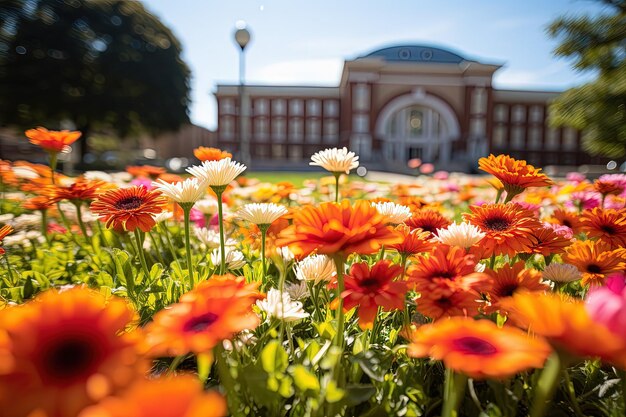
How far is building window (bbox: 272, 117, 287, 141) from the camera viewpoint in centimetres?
3434

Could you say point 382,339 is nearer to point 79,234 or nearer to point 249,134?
point 79,234

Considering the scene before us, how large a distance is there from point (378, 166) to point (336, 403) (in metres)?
25.9

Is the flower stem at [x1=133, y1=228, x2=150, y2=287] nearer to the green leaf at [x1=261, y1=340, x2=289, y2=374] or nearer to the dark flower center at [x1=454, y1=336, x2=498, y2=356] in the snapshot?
the green leaf at [x1=261, y1=340, x2=289, y2=374]

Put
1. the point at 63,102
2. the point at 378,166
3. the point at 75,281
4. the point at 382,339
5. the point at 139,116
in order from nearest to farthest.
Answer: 1. the point at 382,339
2. the point at 75,281
3. the point at 63,102
4. the point at 139,116
5. the point at 378,166

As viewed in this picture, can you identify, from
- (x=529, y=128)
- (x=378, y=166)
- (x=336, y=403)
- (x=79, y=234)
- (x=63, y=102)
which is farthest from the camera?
(x=529, y=128)

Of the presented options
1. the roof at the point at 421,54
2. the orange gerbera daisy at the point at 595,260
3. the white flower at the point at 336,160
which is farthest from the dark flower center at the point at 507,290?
the roof at the point at 421,54

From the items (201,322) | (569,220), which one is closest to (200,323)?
(201,322)

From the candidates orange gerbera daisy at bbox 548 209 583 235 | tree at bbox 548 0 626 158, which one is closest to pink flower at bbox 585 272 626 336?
orange gerbera daisy at bbox 548 209 583 235

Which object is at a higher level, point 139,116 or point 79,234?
point 139,116

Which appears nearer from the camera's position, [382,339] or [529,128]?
[382,339]

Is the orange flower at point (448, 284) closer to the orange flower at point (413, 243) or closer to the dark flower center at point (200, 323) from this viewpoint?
the orange flower at point (413, 243)

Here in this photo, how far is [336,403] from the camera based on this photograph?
0.58m

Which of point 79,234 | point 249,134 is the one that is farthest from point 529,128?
point 79,234

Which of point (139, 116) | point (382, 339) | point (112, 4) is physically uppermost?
point (112, 4)
